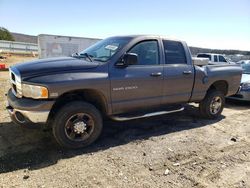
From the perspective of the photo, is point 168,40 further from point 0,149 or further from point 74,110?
point 0,149

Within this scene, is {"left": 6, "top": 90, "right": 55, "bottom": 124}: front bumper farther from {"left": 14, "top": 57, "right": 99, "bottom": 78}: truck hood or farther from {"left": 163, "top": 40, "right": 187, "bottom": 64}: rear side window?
{"left": 163, "top": 40, "right": 187, "bottom": 64}: rear side window

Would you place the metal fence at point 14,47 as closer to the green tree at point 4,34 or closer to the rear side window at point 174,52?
the green tree at point 4,34


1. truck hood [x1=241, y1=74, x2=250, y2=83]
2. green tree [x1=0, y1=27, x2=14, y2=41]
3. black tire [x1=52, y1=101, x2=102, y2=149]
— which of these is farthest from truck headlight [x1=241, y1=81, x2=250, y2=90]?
green tree [x1=0, y1=27, x2=14, y2=41]

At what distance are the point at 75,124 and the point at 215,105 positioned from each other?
3.85 meters

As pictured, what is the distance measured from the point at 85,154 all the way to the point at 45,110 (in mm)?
975

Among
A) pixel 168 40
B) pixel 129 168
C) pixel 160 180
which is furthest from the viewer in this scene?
pixel 168 40

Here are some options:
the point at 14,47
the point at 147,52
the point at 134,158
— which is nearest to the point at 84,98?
the point at 134,158

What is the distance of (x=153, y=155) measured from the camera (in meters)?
4.18

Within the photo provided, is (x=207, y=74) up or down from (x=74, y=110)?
up

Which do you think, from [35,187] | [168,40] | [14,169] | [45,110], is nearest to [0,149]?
[14,169]

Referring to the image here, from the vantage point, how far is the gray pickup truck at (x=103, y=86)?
3885 millimetres

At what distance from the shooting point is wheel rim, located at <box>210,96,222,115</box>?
20.8ft

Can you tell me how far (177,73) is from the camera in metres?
5.32

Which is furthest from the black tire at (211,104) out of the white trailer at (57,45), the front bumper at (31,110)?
the white trailer at (57,45)
